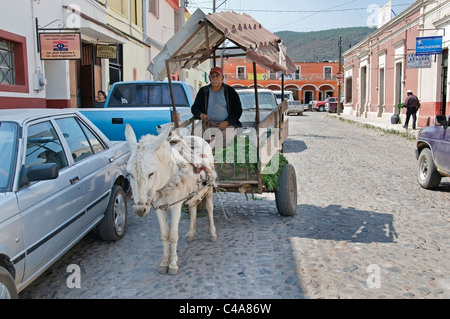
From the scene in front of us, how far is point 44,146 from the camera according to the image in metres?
4.25

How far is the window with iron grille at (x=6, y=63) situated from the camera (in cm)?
1005

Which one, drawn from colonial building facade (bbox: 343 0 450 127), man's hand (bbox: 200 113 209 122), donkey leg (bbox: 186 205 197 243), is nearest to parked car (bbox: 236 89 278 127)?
man's hand (bbox: 200 113 209 122)

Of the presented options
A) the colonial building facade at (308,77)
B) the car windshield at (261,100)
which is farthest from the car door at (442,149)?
the colonial building facade at (308,77)

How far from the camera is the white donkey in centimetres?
355

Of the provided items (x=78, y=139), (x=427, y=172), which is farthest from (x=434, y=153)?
(x=78, y=139)

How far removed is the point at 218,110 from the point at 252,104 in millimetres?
6081

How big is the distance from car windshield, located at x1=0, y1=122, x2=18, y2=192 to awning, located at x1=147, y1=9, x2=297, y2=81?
2.68m

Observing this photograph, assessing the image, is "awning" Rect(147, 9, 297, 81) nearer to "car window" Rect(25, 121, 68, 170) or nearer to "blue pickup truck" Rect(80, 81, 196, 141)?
"blue pickup truck" Rect(80, 81, 196, 141)

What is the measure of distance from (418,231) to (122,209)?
12.6 feet

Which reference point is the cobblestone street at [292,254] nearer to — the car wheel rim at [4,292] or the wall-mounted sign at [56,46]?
the car wheel rim at [4,292]
